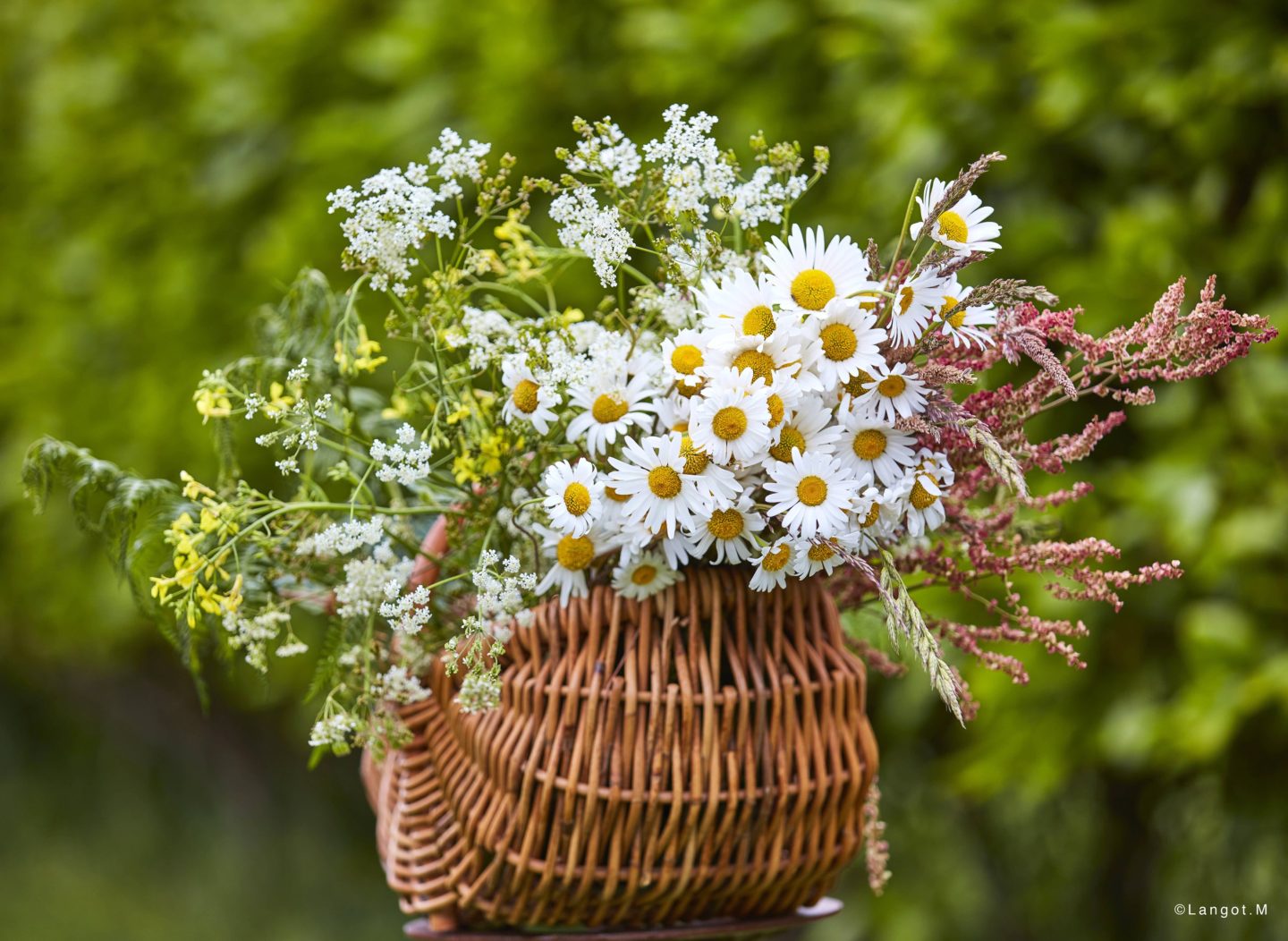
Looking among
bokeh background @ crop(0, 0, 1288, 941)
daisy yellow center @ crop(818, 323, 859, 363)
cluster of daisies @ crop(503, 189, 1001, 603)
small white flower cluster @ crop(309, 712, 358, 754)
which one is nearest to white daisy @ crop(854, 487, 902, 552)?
cluster of daisies @ crop(503, 189, 1001, 603)

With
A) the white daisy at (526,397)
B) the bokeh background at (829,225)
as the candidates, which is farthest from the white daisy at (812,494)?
the bokeh background at (829,225)

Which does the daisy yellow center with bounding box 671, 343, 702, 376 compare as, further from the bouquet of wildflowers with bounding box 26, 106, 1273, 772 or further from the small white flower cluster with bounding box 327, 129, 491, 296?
the small white flower cluster with bounding box 327, 129, 491, 296

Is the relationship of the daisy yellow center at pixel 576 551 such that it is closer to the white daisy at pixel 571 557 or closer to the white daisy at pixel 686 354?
the white daisy at pixel 571 557

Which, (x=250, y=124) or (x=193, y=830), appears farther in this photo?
(x=193, y=830)

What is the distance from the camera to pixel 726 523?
1.04m

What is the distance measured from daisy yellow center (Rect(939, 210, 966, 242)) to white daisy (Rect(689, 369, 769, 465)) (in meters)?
0.19

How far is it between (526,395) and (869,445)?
0.29m

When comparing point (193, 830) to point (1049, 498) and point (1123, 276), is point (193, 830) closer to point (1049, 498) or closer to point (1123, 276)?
point (1123, 276)

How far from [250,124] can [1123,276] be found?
2.28 meters

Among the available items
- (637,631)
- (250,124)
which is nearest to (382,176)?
(637,631)

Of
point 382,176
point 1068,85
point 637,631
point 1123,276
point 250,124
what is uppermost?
point 250,124

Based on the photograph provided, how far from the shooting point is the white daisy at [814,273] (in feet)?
3.30

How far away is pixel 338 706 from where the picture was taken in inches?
44.2

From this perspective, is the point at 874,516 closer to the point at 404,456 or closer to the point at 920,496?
the point at 920,496
